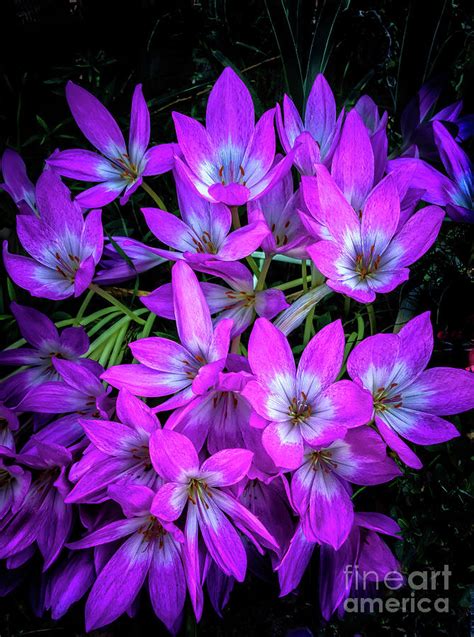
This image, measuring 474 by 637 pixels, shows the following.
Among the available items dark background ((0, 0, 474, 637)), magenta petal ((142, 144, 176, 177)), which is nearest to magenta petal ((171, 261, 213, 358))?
magenta petal ((142, 144, 176, 177))

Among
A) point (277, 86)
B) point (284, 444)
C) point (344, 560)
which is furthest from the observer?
point (277, 86)

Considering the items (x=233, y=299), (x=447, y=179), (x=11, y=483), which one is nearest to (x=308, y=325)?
(x=233, y=299)

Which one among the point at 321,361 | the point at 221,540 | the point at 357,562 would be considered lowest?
the point at 357,562

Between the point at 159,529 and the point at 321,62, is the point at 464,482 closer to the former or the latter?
the point at 159,529

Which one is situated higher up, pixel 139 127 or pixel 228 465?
pixel 139 127

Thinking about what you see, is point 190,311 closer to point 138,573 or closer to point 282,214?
point 282,214

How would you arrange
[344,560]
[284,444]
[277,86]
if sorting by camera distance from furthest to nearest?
[277,86] → [344,560] → [284,444]

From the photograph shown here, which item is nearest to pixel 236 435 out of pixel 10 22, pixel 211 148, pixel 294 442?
pixel 294 442

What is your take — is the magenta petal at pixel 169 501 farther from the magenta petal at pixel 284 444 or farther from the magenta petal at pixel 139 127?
the magenta petal at pixel 139 127
